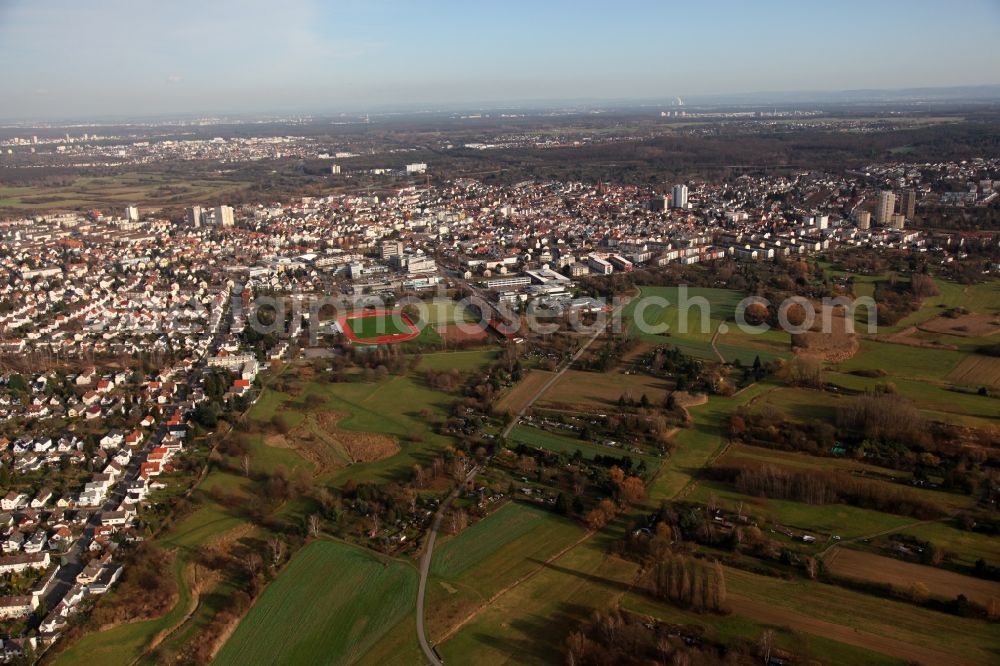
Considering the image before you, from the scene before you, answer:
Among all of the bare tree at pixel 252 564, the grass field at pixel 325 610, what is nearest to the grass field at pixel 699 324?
the grass field at pixel 325 610

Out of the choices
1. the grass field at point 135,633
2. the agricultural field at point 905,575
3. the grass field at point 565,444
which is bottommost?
the grass field at point 135,633

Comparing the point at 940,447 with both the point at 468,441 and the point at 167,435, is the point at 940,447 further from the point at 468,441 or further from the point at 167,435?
the point at 167,435

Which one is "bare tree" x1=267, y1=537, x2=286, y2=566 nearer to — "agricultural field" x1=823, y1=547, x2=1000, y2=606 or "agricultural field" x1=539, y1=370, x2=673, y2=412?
"agricultural field" x1=539, y1=370, x2=673, y2=412

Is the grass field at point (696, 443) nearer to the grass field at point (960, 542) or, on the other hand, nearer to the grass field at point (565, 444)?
the grass field at point (565, 444)

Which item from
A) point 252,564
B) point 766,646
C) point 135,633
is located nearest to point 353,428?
point 252,564

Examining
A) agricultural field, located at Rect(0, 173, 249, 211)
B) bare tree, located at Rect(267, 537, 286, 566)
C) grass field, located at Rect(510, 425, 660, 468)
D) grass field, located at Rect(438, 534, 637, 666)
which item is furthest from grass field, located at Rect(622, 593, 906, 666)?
agricultural field, located at Rect(0, 173, 249, 211)

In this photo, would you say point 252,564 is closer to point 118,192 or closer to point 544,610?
point 544,610
